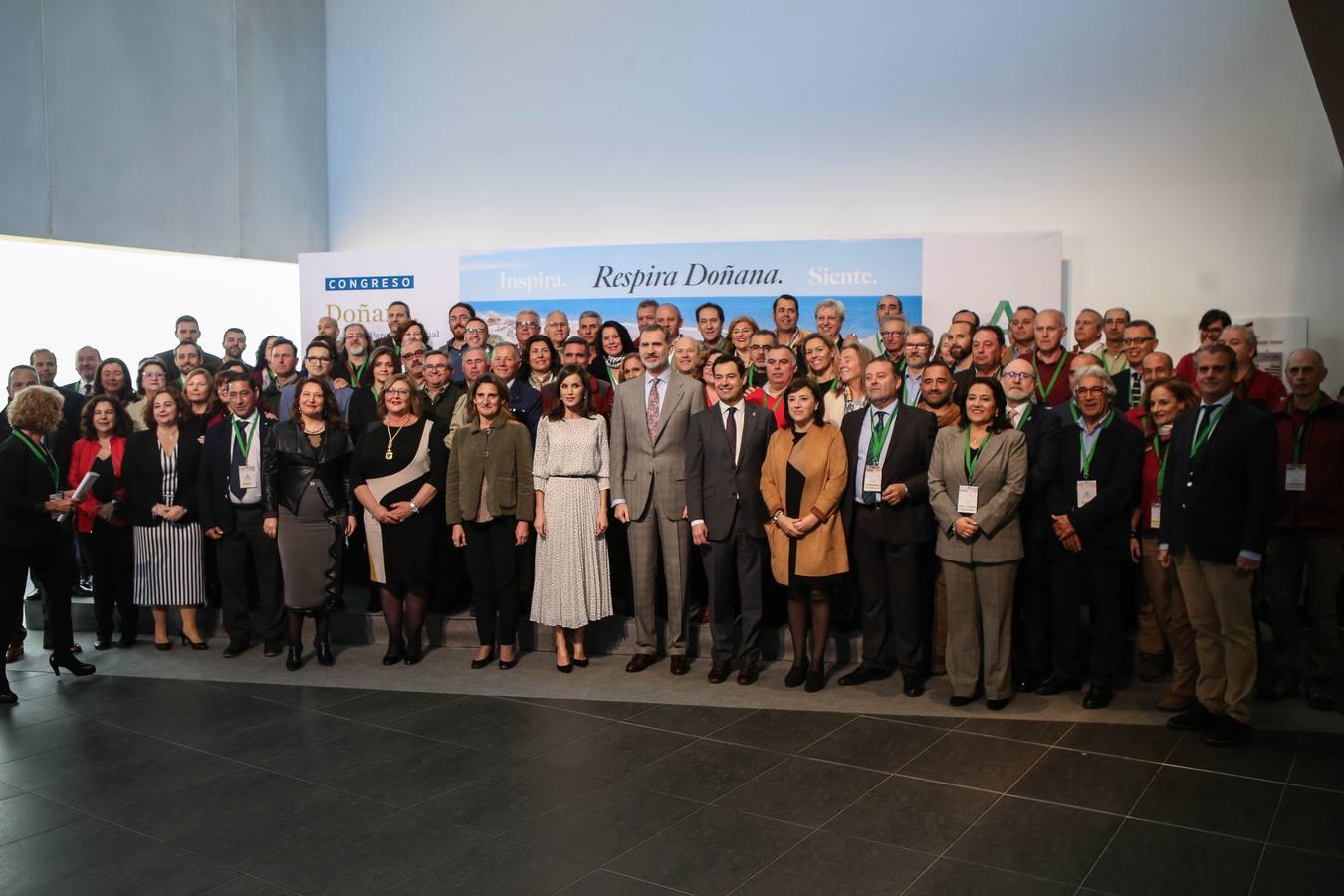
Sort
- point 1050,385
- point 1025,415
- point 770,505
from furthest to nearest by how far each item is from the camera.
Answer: point 1050,385 → point 770,505 → point 1025,415

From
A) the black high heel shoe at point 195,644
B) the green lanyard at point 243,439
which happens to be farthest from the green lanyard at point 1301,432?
the black high heel shoe at point 195,644

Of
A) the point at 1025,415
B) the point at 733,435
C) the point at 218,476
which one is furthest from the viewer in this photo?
the point at 218,476

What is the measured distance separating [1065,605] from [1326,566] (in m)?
1.23

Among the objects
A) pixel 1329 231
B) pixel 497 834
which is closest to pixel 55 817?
pixel 497 834

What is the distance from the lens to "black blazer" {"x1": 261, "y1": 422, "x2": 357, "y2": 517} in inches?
230

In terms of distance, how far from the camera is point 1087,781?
13.2 ft

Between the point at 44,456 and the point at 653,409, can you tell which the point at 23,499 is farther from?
the point at 653,409

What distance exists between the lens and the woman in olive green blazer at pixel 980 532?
16.0 feet

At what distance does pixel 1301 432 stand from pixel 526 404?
4.08 metres

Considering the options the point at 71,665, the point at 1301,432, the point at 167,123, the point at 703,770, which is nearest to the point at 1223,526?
the point at 1301,432

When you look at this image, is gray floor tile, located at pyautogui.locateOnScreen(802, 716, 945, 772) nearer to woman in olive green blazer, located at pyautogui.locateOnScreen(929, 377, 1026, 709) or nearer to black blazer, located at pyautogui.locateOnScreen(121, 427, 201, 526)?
woman in olive green blazer, located at pyautogui.locateOnScreen(929, 377, 1026, 709)

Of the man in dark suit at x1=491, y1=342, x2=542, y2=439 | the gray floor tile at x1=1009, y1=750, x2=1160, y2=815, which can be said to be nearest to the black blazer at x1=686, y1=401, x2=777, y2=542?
the man in dark suit at x1=491, y1=342, x2=542, y2=439

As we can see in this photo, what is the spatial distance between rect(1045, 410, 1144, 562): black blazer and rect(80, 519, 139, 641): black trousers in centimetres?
537

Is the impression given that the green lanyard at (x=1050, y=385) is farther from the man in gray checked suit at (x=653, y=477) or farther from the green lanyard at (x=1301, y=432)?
the man in gray checked suit at (x=653, y=477)
